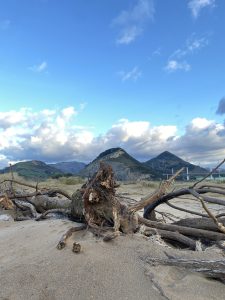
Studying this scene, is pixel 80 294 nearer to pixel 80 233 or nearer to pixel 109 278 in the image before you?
pixel 109 278

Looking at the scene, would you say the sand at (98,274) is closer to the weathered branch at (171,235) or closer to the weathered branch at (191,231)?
the weathered branch at (171,235)

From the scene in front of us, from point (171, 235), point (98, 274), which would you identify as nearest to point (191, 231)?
point (171, 235)

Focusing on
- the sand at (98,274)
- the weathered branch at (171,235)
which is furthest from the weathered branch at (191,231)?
the sand at (98,274)

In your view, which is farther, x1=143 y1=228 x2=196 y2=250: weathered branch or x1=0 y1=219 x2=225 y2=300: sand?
x1=143 y1=228 x2=196 y2=250: weathered branch

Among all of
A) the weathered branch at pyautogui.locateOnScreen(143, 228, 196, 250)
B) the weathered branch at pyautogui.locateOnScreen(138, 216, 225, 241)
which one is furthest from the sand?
the weathered branch at pyautogui.locateOnScreen(138, 216, 225, 241)

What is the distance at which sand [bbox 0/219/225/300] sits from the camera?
321 cm

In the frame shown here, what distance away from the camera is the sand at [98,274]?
3211 mm

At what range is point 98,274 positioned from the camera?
3.48 m

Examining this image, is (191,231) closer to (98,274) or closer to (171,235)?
(171,235)

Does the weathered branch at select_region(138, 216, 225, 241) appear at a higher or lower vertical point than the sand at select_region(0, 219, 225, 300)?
higher

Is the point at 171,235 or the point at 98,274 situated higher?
the point at 171,235

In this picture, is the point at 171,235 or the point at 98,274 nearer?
the point at 98,274

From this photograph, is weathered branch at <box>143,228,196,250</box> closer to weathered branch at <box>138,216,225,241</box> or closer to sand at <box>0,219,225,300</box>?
weathered branch at <box>138,216,225,241</box>

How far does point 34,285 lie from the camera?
11.2ft
